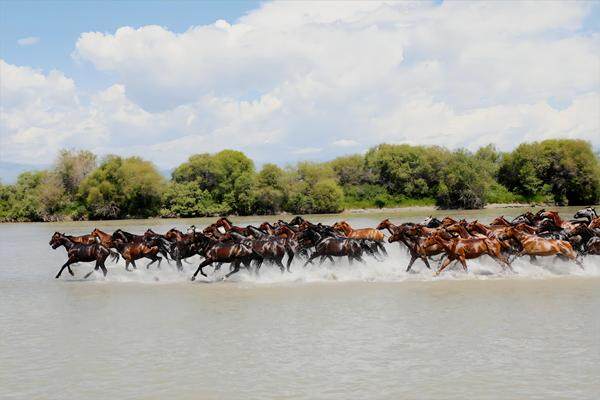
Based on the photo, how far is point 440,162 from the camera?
217 feet

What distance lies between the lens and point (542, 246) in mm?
14258

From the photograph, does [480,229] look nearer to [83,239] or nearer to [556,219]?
[556,219]

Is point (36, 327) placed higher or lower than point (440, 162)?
lower

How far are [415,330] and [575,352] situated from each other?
84.0 inches

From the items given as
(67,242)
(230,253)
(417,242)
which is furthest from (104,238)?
(417,242)

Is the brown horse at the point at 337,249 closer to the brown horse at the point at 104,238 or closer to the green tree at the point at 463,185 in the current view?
the brown horse at the point at 104,238

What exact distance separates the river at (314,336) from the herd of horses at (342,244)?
1.32 ft

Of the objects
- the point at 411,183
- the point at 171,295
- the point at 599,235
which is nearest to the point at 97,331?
the point at 171,295

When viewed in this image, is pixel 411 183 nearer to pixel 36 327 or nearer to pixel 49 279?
pixel 49 279

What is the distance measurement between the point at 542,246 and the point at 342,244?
173 inches

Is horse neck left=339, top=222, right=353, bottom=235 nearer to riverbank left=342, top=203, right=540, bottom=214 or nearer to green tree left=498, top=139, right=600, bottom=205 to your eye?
riverbank left=342, top=203, right=540, bottom=214

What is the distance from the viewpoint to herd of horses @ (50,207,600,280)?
46.6 feet

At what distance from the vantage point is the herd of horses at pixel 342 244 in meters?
14.2

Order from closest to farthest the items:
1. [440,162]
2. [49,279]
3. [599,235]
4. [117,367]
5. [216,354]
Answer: [117,367] < [216,354] < [599,235] < [49,279] < [440,162]
